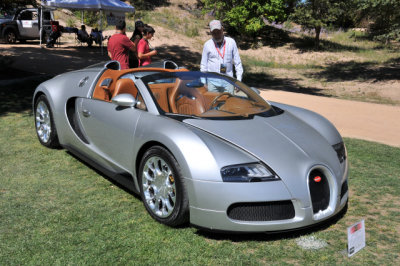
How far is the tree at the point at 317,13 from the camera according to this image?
28.3 meters

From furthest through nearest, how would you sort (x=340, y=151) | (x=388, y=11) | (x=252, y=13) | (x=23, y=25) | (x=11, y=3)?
(x=252, y=13) → (x=23, y=25) → (x=388, y=11) → (x=11, y=3) → (x=340, y=151)

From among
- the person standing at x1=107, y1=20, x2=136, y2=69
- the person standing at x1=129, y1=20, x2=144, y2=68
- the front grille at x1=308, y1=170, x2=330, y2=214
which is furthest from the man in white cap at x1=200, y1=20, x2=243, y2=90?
the front grille at x1=308, y1=170, x2=330, y2=214

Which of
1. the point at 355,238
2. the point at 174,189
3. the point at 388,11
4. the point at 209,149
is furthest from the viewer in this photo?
the point at 388,11

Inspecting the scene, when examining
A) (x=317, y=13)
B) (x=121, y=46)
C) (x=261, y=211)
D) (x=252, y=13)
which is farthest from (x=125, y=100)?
(x=317, y=13)

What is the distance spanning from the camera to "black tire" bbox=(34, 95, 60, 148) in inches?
226

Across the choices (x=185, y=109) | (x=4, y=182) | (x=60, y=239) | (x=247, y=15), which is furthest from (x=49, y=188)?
(x=247, y=15)

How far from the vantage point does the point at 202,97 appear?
14.9 ft

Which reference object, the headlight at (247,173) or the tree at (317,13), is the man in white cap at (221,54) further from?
the tree at (317,13)

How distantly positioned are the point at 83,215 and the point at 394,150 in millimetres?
4877

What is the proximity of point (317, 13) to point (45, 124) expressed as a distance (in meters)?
26.2

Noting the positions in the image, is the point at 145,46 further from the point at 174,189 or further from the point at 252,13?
the point at 252,13

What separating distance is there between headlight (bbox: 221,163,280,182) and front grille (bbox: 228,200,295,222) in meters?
0.19

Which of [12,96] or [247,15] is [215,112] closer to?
[12,96]

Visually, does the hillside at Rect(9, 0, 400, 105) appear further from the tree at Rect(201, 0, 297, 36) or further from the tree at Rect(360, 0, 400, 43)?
the tree at Rect(360, 0, 400, 43)
